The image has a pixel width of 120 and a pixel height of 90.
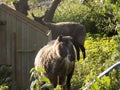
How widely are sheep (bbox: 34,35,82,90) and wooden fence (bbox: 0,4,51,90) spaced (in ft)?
10.5

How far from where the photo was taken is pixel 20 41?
12.6m

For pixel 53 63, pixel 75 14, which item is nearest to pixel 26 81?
pixel 53 63

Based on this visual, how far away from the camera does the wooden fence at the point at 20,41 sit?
40.8 ft

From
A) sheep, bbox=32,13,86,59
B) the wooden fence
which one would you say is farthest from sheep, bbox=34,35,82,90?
sheep, bbox=32,13,86,59

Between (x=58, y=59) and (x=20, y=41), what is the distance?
3936 millimetres

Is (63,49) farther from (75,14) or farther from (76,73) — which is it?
(75,14)

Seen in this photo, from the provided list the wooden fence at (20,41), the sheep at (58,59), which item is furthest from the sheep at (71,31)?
the sheep at (58,59)

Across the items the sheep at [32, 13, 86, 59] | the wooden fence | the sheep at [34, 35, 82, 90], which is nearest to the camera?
the sheep at [34, 35, 82, 90]

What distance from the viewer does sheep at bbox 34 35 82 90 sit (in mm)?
8734

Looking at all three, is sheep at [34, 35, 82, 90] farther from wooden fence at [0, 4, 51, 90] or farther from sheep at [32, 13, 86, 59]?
sheep at [32, 13, 86, 59]

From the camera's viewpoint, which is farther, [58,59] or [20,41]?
[20,41]

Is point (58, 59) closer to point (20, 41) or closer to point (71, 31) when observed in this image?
point (20, 41)

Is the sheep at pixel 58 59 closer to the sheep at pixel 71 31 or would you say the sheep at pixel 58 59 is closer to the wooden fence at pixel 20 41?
the wooden fence at pixel 20 41

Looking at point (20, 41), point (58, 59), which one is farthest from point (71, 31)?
point (58, 59)
